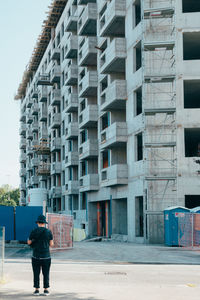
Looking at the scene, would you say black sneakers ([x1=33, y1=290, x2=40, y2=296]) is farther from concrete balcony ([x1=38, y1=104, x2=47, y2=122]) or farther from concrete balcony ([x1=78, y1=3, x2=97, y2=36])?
concrete balcony ([x1=38, y1=104, x2=47, y2=122])

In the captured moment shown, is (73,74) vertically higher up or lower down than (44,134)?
higher up

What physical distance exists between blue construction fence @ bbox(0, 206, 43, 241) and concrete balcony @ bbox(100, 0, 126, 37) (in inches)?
673

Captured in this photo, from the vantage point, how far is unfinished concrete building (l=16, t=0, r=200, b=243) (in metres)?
31.2

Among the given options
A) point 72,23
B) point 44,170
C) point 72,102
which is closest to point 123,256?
point 72,102

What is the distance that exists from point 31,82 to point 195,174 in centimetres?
6244

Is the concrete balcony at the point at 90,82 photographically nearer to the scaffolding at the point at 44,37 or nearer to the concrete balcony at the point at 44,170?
the scaffolding at the point at 44,37

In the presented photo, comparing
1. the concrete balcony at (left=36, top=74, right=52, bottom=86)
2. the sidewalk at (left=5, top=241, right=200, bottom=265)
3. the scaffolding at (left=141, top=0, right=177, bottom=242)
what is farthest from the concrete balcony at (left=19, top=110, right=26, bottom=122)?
the sidewalk at (left=5, top=241, right=200, bottom=265)

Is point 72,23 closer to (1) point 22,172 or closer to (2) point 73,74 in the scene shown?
(2) point 73,74

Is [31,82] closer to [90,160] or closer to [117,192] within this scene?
[90,160]

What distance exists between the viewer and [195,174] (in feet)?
101

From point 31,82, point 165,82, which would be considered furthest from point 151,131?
point 31,82

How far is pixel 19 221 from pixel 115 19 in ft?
58.6

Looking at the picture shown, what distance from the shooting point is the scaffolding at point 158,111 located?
30.9 metres

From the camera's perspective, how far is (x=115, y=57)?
1436 inches
